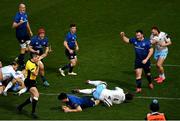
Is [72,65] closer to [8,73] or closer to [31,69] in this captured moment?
[8,73]

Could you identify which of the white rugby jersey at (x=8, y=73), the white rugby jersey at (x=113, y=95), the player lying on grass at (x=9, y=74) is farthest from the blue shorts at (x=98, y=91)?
the white rugby jersey at (x=8, y=73)

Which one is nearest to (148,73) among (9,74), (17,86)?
(17,86)

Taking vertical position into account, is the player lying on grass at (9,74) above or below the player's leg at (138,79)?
above

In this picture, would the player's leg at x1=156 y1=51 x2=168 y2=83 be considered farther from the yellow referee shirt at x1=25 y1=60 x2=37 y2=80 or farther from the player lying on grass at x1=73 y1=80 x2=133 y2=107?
the yellow referee shirt at x1=25 y1=60 x2=37 y2=80

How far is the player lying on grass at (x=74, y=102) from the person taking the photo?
727 inches

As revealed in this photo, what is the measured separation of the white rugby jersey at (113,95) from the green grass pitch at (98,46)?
248mm

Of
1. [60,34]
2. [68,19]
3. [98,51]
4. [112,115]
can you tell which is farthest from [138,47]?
[68,19]

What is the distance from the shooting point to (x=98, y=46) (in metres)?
27.0

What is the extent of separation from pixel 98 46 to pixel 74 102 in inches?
344

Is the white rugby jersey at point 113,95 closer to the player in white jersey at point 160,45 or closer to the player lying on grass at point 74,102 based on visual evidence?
the player lying on grass at point 74,102

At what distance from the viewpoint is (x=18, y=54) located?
25781mm

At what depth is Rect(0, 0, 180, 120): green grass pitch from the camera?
62.5ft

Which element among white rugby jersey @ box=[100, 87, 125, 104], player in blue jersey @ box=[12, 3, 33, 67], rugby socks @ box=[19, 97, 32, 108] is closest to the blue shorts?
white rugby jersey @ box=[100, 87, 125, 104]

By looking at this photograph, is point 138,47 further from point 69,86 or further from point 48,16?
point 48,16
